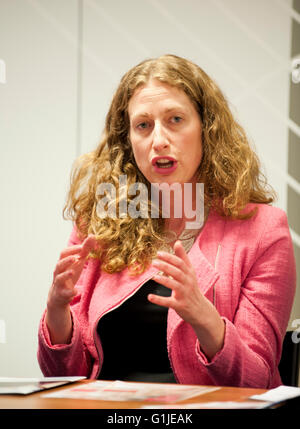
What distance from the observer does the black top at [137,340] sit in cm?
140

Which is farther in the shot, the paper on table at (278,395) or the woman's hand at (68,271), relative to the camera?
the woman's hand at (68,271)

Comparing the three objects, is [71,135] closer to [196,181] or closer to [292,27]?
[196,181]

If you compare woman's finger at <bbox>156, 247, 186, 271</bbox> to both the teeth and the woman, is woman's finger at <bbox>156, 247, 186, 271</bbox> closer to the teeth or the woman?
the woman

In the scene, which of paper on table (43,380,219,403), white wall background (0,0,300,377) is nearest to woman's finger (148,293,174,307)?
paper on table (43,380,219,403)

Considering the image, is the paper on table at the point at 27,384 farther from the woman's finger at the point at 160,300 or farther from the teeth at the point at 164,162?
the teeth at the point at 164,162

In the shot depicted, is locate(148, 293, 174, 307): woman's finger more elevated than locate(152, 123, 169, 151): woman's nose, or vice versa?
locate(152, 123, 169, 151): woman's nose

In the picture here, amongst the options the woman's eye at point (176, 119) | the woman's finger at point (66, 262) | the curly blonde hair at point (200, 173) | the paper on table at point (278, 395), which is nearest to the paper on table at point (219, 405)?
the paper on table at point (278, 395)

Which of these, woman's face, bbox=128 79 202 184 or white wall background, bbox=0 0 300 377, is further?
white wall background, bbox=0 0 300 377

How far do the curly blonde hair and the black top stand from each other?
12 centimetres

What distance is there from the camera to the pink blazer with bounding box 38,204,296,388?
1265 millimetres

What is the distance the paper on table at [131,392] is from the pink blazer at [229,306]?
24cm

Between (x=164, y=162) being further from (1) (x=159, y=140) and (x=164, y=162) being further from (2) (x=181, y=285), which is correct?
(2) (x=181, y=285)

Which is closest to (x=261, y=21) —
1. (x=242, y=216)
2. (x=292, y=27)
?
(x=292, y=27)

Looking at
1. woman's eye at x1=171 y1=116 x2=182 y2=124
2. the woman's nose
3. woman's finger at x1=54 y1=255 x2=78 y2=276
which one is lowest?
woman's finger at x1=54 y1=255 x2=78 y2=276
